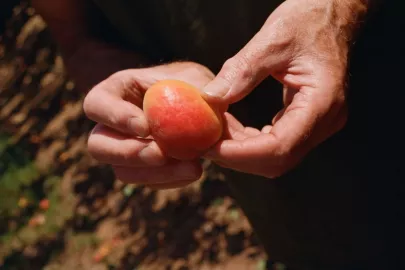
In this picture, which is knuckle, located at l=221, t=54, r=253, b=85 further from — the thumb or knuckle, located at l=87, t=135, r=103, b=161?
knuckle, located at l=87, t=135, r=103, b=161

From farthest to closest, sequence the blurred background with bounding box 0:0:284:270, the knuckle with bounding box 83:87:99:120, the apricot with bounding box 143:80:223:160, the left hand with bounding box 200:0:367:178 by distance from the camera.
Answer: the blurred background with bounding box 0:0:284:270 → the knuckle with bounding box 83:87:99:120 → the apricot with bounding box 143:80:223:160 → the left hand with bounding box 200:0:367:178

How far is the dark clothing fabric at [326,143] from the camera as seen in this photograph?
5.53 ft

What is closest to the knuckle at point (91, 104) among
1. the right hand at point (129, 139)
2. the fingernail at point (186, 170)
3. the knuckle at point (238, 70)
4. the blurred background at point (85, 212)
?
the right hand at point (129, 139)

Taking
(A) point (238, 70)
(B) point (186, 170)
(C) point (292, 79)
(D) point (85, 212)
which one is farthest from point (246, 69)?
(D) point (85, 212)

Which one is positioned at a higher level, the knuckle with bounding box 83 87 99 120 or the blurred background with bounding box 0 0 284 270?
the knuckle with bounding box 83 87 99 120

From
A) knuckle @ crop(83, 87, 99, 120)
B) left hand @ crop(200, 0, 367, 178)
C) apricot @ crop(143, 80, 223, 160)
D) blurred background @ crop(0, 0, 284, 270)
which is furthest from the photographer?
blurred background @ crop(0, 0, 284, 270)

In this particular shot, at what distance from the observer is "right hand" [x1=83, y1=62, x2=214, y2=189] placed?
1.56 m

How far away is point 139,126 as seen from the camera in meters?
1.54

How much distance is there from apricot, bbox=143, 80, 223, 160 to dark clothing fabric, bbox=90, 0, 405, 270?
0.34 meters

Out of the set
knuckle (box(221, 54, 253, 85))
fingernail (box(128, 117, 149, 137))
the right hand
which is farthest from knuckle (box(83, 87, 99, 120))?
knuckle (box(221, 54, 253, 85))

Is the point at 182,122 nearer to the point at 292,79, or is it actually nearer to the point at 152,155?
the point at 152,155

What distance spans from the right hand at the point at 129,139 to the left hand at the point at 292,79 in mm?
182

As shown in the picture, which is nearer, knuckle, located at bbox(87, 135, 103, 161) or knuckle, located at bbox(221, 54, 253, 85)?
knuckle, located at bbox(221, 54, 253, 85)

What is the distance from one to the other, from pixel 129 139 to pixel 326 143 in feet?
2.48
